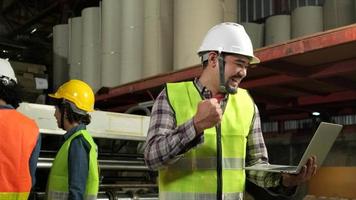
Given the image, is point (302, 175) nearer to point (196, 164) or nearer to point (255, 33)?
point (196, 164)

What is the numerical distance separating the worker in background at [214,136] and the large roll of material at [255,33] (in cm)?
242

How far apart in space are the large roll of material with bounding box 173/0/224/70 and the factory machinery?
1.89 ft

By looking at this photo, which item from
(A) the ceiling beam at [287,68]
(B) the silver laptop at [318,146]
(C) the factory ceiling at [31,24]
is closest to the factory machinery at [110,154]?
(A) the ceiling beam at [287,68]

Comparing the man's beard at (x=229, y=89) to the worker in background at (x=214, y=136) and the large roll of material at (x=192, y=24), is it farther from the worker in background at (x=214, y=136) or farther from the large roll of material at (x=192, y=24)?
the large roll of material at (x=192, y=24)

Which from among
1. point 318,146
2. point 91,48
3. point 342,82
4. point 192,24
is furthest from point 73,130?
point 91,48

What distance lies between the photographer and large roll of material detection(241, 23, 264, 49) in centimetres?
434

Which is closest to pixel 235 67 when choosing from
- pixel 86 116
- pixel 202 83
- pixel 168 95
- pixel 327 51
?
pixel 202 83

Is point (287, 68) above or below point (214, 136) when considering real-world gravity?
above

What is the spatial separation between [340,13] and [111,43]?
84.6 inches

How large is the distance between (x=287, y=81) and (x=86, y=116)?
1.35 meters

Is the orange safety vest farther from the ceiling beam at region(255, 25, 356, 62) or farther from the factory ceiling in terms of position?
the factory ceiling

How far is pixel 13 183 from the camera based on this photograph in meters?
2.39

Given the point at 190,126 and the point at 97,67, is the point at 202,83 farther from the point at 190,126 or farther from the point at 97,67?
the point at 97,67

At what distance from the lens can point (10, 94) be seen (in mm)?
2549
